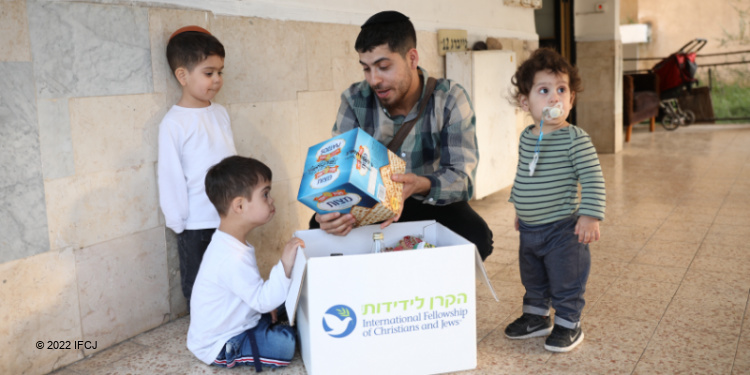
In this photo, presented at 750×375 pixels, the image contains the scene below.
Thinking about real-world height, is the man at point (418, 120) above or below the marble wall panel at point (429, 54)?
below

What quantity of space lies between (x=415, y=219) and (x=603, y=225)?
204 cm

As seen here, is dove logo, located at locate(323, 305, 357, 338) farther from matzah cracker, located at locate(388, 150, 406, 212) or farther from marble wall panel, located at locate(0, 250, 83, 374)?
marble wall panel, located at locate(0, 250, 83, 374)

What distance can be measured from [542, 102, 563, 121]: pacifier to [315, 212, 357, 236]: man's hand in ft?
2.62

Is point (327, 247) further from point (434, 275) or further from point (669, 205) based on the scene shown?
point (669, 205)

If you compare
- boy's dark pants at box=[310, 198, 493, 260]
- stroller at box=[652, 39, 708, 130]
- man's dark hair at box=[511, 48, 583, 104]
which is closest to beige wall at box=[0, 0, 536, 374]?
boy's dark pants at box=[310, 198, 493, 260]

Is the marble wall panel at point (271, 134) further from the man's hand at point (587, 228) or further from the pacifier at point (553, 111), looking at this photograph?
the man's hand at point (587, 228)

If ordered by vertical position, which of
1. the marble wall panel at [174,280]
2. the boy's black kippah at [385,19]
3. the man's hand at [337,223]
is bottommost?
the marble wall panel at [174,280]

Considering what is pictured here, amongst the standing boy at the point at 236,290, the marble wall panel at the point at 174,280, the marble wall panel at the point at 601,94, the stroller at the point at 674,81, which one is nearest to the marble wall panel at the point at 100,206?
the marble wall panel at the point at 174,280

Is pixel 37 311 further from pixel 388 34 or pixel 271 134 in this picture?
pixel 388 34

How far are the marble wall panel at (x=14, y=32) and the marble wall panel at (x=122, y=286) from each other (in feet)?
2.32

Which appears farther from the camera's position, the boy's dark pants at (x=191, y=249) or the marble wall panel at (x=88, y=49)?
the boy's dark pants at (x=191, y=249)

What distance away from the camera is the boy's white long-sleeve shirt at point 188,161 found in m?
2.61

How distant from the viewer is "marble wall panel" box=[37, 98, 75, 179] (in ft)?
7.35

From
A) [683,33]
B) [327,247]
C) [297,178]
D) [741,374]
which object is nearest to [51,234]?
[327,247]
